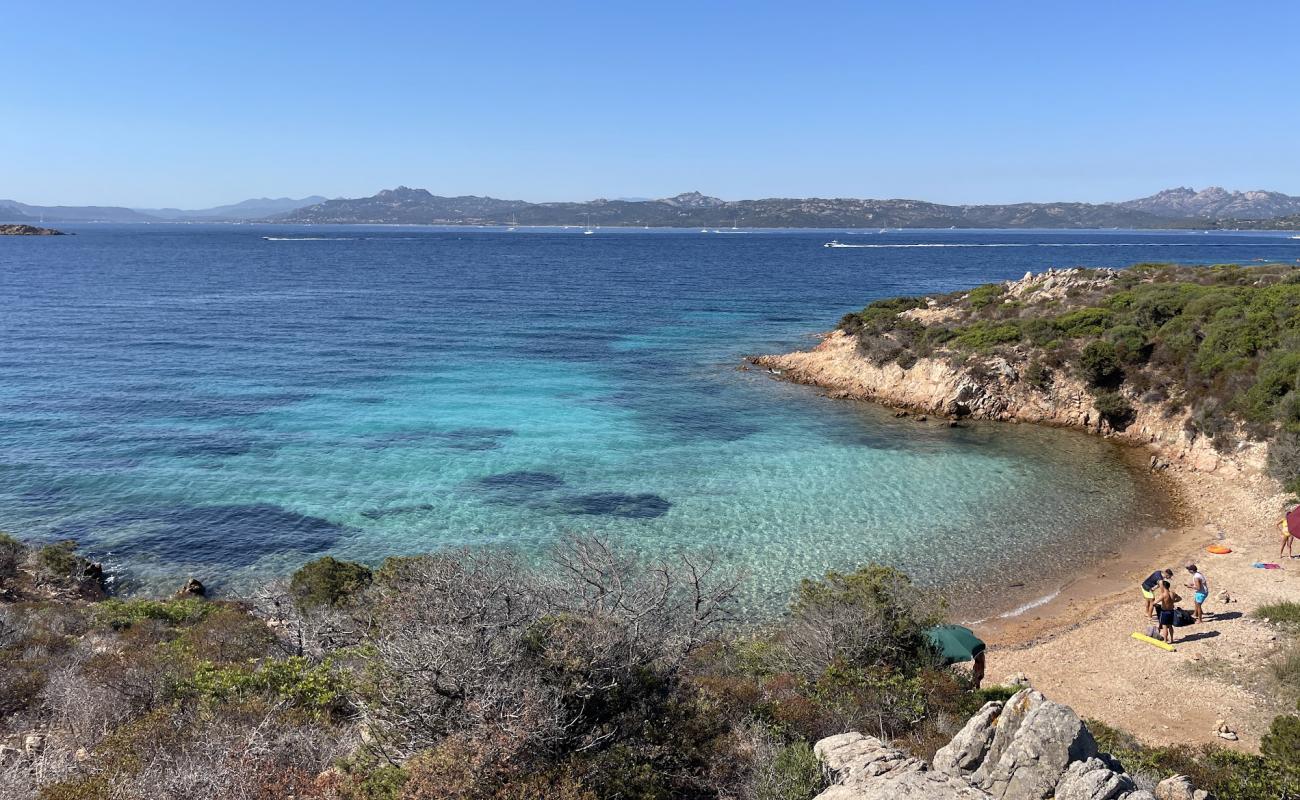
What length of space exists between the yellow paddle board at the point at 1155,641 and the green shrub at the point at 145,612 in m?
20.0

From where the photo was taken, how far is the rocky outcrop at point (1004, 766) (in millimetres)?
6781

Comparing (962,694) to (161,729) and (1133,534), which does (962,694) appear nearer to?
(161,729)

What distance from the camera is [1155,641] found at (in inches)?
631

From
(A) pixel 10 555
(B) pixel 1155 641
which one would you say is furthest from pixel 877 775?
(A) pixel 10 555

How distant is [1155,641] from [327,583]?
1819cm

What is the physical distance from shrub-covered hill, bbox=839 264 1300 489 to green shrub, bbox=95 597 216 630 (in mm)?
29723

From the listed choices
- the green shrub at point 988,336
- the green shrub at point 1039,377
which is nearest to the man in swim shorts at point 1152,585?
the green shrub at point 1039,377

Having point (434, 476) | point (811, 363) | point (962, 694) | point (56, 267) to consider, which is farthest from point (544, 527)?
point (56, 267)

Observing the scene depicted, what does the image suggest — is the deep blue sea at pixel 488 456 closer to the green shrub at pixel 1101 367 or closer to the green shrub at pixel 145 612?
the green shrub at pixel 1101 367

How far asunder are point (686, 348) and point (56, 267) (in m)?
94.8

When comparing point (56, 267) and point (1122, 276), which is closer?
point (1122, 276)

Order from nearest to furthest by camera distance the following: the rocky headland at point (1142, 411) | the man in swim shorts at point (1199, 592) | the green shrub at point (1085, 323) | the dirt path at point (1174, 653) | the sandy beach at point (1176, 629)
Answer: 1. the dirt path at point (1174, 653)
2. the sandy beach at point (1176, 629)
3. the rocky headland at point (1142, 411)
4. the man in swim shorts at point (1199, 592)
5. the green shrub at point (1085, 323)

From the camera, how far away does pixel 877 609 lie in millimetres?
13148

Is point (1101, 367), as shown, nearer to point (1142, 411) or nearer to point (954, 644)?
point (1142, 411)
